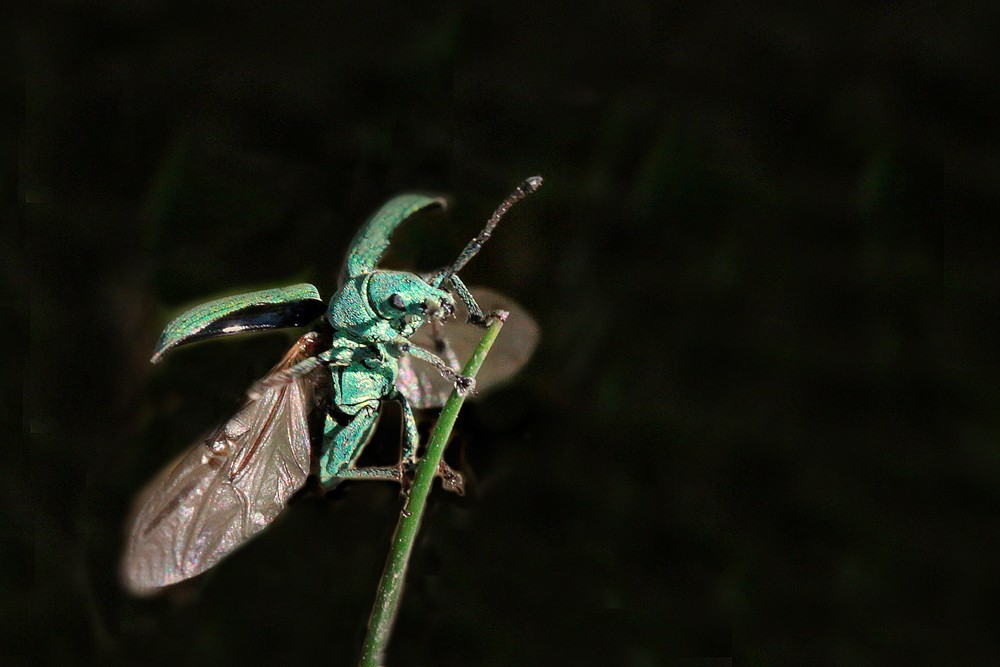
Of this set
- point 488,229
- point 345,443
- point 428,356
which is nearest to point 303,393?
point 345,443

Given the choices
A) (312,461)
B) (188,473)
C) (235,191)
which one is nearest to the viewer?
(188,473)

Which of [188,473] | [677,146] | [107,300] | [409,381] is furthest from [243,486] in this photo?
[677,146]

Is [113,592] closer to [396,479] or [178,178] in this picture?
[396,479]

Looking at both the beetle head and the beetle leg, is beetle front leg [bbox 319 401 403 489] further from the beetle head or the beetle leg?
the beetle head

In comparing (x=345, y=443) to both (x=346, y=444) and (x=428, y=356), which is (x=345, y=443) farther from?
(x=428, y=356)

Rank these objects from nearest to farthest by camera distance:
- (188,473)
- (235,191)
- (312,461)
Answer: (188,473)
(312,461)
(235,191)

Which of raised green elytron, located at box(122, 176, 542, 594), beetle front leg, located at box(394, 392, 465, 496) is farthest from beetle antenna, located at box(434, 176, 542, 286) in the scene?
beetle front leg, located at box(394, 392, 465, 496)
